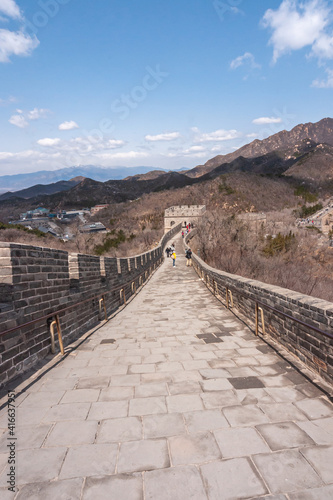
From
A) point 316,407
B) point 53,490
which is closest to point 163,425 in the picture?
point 53,490

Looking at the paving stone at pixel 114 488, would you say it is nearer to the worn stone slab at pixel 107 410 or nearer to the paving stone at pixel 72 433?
the paving stone at pixel 72 433

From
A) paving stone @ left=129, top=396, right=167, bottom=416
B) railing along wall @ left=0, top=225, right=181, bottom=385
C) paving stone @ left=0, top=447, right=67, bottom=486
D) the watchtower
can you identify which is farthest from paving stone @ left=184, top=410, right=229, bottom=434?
the watchtower

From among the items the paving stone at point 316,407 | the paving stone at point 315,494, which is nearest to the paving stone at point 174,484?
the paving stone at point 315,494

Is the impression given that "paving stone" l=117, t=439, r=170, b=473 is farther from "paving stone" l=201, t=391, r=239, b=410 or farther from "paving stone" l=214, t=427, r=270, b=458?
"paving stone" l=201, t=391, r=239, b=410

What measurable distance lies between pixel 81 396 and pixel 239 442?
1.90 m

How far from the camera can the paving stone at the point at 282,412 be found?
9.34 feet

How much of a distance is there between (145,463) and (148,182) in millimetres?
199631

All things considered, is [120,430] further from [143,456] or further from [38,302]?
[38,302]

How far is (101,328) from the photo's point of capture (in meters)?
7.05

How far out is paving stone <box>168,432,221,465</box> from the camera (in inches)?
90.6

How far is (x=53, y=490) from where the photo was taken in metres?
2.04

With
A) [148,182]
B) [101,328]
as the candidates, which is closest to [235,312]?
[101,328]

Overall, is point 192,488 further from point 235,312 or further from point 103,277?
point 103,277

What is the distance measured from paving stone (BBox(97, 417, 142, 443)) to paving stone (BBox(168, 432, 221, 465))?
357 mm
